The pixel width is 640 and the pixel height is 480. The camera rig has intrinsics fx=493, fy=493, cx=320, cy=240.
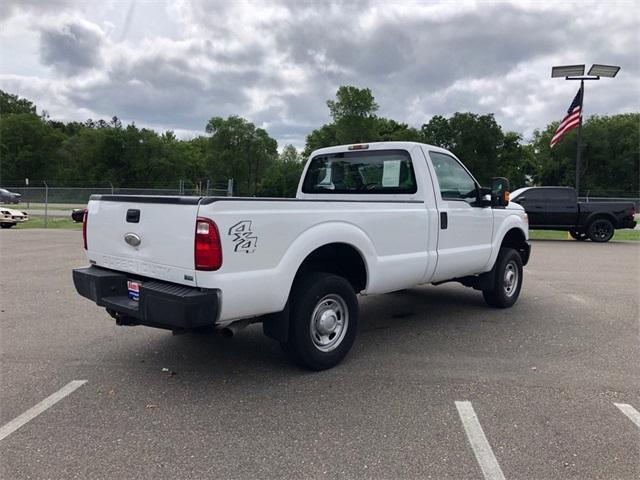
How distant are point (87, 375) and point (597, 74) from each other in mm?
24407

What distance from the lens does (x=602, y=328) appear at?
5.77 meters

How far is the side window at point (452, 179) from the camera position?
17.8ft

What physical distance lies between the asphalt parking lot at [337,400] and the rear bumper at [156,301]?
25.0 inches

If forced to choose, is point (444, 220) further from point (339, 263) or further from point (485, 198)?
point (339, 263)

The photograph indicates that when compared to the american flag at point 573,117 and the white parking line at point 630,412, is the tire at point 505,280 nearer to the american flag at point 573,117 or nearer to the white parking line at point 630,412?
the white parking line at point 630,412

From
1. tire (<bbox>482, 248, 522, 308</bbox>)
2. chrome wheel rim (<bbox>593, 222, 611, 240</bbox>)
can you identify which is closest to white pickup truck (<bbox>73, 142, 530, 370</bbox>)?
tire (<bbox>482, 248, 522, 308</bbox>)

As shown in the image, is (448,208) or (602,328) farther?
(602,328)

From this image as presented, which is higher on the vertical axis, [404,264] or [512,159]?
[512,159]

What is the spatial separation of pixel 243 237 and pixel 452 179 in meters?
3.03

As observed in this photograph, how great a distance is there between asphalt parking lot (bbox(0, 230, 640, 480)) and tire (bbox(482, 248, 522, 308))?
0.31 m

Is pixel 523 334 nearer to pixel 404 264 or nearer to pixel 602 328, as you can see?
pixel 602 328

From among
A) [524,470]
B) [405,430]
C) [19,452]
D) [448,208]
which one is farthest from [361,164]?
[19,452]

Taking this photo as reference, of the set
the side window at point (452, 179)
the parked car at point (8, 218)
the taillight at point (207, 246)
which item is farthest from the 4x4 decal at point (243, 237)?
the parked car at point (8, 218)

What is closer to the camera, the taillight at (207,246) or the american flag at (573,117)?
the taillight at (207,246)
